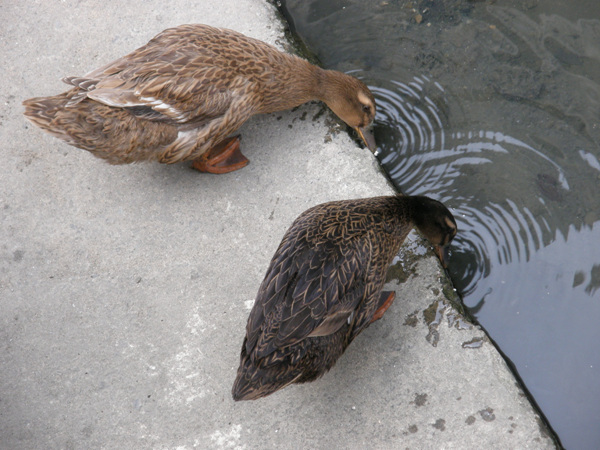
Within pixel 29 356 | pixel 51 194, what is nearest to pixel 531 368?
pixel 29 356

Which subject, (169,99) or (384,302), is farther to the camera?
(169,99)

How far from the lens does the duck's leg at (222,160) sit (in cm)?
384

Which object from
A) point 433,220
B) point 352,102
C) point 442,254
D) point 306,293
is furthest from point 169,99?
point 442,254

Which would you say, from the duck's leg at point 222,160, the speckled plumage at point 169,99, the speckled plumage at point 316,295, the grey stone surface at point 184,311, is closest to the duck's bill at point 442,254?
the grey stone surface at point 184,311

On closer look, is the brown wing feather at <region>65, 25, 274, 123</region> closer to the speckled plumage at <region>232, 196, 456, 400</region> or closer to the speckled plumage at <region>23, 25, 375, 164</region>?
the speckled plumage at <region>23, 25, 375, 164</region>

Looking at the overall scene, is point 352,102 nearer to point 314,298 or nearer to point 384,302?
point 384,302

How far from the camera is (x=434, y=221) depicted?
3.36 meters

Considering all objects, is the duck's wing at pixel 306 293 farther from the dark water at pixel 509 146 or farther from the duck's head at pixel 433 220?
the dark water at pixel 509 146

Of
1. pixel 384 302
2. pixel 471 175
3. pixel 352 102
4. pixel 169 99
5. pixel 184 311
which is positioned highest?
pixel 169 99

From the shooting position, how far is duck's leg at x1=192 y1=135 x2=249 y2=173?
3839mm

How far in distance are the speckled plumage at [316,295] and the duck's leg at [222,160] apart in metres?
0.77

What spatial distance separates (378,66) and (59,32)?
231 centimetres

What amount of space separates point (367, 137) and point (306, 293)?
4.86ft

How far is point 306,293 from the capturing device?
2.88 metres
